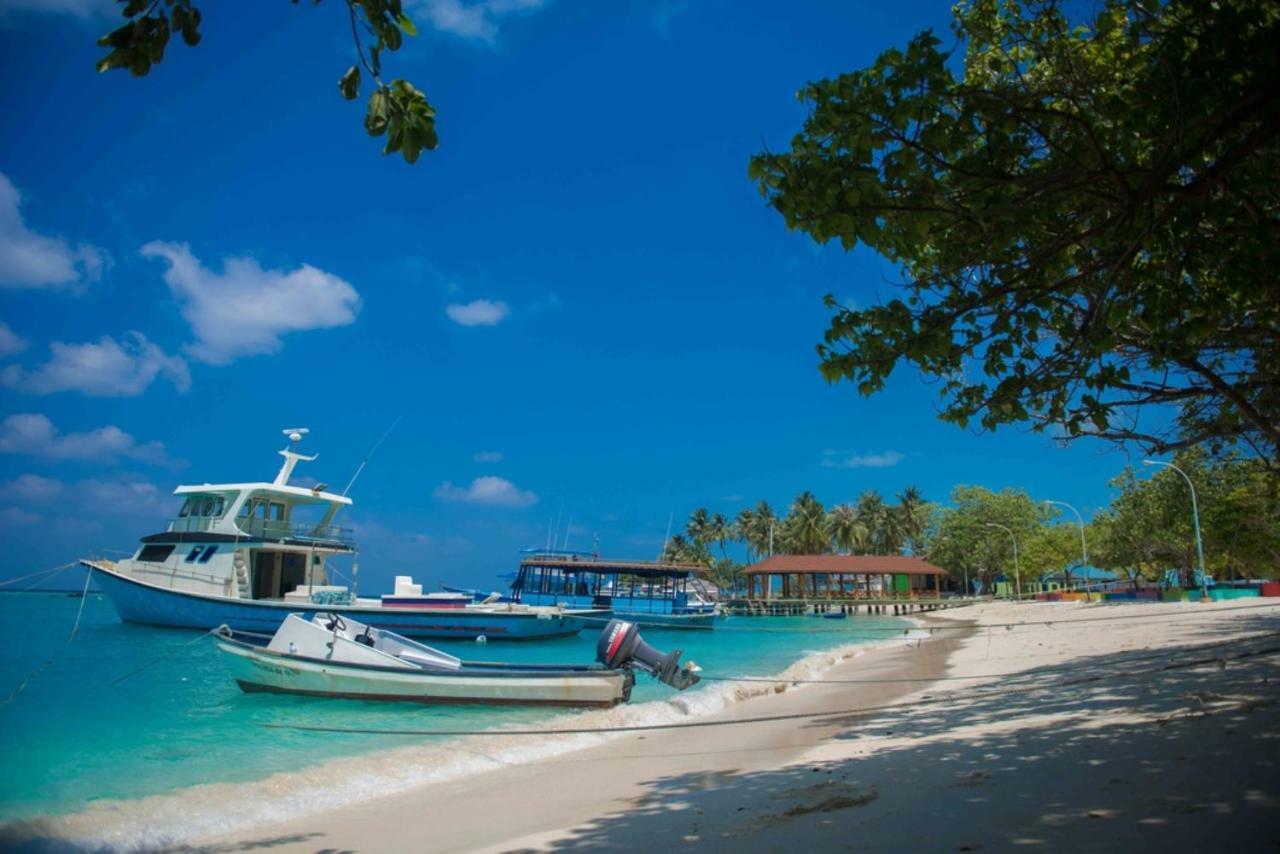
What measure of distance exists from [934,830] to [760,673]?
55.0 feet

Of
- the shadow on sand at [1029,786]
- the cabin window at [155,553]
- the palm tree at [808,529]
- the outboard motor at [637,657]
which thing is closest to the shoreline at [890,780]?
the shadow on sand at [1029,786]

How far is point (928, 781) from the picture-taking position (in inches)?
223

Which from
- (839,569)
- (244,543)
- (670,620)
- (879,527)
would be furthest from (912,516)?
(244,543)

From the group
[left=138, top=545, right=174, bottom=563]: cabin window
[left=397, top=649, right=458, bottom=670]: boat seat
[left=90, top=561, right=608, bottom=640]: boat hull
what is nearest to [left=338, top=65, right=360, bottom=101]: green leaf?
[left=397, top=649, right=458, bottom=670]: boat seat

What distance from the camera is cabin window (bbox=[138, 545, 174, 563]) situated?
29453 mm

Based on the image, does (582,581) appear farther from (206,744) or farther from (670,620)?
(206,744)

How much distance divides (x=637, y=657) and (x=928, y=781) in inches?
332

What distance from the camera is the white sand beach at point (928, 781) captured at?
164 inches

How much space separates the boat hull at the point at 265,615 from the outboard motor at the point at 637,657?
51.6 feet

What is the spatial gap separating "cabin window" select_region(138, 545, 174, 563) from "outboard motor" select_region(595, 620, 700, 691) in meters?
23.4

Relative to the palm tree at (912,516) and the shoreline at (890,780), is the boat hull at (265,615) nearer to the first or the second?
the shoreline at (890,780)

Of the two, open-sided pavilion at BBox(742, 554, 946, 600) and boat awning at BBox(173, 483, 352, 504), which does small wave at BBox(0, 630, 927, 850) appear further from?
open-sided pavilion at BBox(742, 554, 946, 600)

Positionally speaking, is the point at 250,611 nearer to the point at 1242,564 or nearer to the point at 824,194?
the point at 824,194

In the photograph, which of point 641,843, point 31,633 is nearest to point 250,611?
point 31,633
